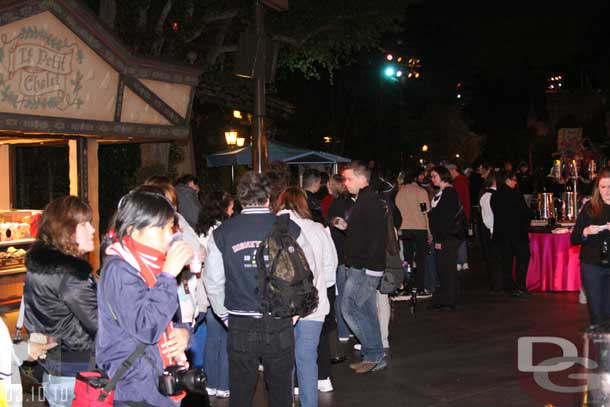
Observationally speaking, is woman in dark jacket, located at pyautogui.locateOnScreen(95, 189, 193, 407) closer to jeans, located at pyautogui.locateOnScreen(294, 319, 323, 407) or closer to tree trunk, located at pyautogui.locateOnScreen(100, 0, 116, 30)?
jeans, located at pyautogui.locateOnScreen(294, 319, 323, 407)

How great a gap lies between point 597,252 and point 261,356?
12.8 ft

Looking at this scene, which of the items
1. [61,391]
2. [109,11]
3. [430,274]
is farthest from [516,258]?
[61,391]

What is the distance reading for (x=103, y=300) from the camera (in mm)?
3592

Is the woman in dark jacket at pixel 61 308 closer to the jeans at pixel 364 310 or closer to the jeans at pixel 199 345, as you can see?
the jeans at pixel 199 345

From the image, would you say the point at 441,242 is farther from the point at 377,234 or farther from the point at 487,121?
the point at 487,121

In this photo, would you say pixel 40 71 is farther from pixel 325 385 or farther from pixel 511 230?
pixel 511 230

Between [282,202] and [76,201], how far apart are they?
2.36 meters

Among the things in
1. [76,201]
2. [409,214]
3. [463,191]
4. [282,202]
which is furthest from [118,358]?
[463,191]

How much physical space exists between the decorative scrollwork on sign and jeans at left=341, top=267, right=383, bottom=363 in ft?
13.8

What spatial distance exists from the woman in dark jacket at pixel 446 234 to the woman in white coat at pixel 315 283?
4.84 metres

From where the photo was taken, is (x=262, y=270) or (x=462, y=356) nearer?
(x=262, y=270)

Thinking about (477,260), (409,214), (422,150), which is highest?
(422,150)

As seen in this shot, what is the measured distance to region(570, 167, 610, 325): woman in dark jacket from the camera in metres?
7.43

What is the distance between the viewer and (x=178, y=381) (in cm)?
354
